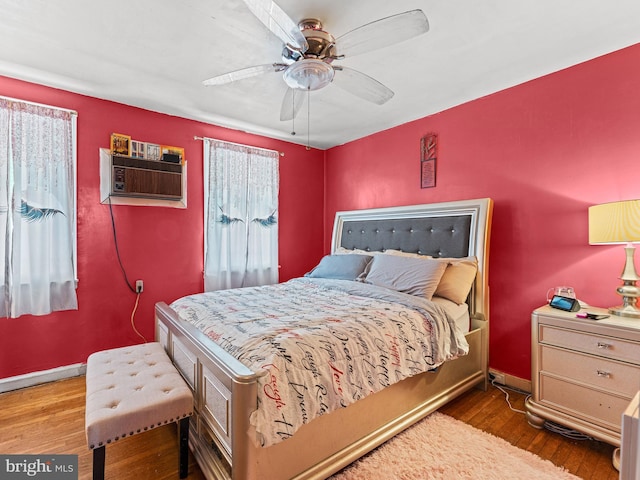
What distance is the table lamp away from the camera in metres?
1.76

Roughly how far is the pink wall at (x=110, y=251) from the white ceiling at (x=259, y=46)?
0.19 m

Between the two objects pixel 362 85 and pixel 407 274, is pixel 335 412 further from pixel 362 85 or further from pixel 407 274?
pixel 362 85

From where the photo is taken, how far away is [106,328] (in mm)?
2945

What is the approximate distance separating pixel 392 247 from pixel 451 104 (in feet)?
4.91

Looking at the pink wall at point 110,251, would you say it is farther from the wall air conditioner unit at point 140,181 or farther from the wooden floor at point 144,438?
the wooden floor at point 144,438

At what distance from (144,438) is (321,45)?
8.68ft

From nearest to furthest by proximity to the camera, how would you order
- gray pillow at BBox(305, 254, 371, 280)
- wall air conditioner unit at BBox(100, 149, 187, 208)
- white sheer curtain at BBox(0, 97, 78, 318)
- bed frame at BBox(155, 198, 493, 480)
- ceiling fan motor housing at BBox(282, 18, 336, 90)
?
bed frame at BBox(155, 198, 493, 480), ceiling fan motor housing at BBox(282, 18, 336, 90), white sheer curtain at BBox(0, 97, 78, 318), wall air conditioner unit at BBox(100, 149, 187, 208), gray pillow at BBox(305, 254, 371, 280)

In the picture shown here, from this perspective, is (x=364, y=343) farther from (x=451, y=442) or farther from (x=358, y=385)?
(x=451, y=442)

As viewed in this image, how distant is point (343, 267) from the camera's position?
3.16m

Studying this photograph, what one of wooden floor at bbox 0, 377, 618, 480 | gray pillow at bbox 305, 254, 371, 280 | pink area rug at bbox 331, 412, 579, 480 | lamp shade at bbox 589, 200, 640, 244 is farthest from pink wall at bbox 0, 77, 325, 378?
lamp shade at bbox 589, 200, 640, 244

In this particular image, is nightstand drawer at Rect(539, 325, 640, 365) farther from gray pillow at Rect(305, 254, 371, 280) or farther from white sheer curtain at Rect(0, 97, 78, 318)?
white sheer curtain at Rect(0, 97, 78, 318)

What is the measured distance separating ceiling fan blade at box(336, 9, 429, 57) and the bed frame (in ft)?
5.31

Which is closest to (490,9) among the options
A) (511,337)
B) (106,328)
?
(511,337)

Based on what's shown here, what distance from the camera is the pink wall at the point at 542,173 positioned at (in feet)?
7.04
